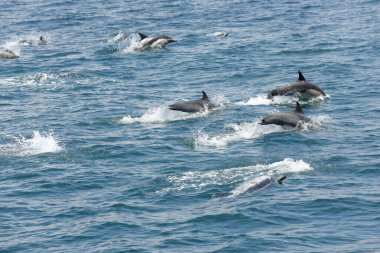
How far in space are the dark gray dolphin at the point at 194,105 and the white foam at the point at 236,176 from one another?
850cm

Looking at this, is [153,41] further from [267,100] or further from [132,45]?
[267,100]

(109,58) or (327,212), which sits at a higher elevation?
(109,58)

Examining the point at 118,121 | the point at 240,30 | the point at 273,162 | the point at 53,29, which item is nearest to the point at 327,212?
the point at 273,162

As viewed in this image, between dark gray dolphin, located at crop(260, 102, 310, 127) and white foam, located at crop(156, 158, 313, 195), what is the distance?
4.39 m

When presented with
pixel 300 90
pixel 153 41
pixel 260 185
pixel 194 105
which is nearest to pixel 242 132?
pixel 194 105

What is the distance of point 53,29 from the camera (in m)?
69.6

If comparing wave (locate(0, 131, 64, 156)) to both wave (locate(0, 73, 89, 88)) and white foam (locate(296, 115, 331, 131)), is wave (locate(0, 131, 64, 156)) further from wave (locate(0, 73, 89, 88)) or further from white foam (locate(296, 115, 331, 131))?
wave (locate(0, 73, 89, 88))

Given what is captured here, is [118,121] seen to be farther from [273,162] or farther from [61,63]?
[61,63]

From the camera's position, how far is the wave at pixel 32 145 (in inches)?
1393

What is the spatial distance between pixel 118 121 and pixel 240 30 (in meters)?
25.5

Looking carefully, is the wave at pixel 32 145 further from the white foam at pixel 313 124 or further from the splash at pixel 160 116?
the white foam at pixel 313 124

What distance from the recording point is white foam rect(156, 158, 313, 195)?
2991cm

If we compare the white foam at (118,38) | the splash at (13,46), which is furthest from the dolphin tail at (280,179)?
the white foam at (118,38)

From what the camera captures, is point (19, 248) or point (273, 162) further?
point (273, 162)
